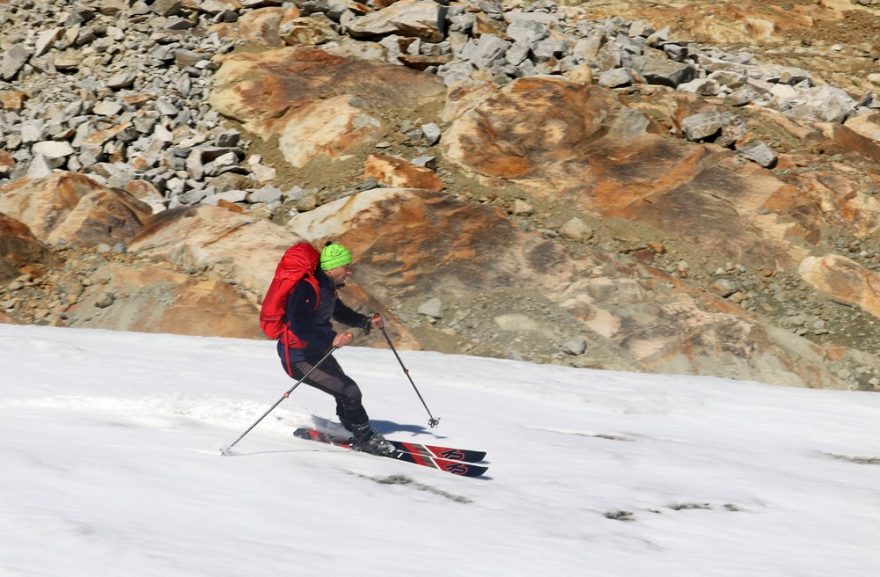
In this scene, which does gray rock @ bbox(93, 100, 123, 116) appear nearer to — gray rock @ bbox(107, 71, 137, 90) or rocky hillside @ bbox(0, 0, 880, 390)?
rocky hillside @ bbox(0, 0, 880, 390)

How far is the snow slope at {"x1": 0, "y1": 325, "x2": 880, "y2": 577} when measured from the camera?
6.26m

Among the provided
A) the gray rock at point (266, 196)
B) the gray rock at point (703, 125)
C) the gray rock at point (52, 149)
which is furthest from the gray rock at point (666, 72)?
the gray rock at point (52, 149)

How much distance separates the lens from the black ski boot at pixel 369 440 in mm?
9359

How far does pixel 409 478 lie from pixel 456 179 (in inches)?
584

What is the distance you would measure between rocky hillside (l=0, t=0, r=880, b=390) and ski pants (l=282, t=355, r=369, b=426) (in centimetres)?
843

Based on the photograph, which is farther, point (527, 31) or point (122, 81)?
point (527, 31)

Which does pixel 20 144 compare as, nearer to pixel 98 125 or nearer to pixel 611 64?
pixel 98 125

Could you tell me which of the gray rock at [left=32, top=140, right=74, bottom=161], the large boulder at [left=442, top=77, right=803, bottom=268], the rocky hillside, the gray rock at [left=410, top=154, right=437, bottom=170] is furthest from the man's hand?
the gray rock at [left=32, top=140, right=74, bottom=161]

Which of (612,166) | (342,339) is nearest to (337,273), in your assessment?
(342,339)

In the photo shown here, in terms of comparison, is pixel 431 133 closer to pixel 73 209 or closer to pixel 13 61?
pixel 73 209

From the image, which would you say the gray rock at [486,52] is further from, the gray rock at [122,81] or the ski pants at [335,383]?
the ski pants at [335,383]

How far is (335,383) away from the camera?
30.3 ft

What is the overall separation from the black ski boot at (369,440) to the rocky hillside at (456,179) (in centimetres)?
845

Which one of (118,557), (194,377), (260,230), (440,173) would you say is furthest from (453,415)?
(440,173)
